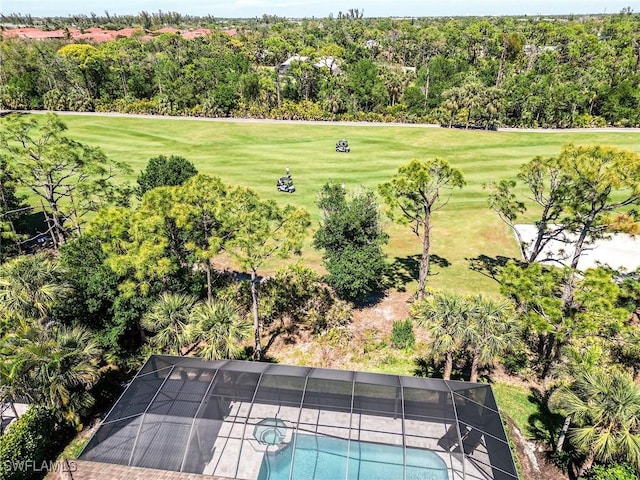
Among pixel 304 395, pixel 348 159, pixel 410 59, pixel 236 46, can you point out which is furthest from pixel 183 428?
pixel 410 59

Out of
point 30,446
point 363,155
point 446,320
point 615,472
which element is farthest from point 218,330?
point 363,155

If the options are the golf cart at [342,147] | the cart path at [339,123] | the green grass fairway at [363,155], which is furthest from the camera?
the cart path at [339,123]

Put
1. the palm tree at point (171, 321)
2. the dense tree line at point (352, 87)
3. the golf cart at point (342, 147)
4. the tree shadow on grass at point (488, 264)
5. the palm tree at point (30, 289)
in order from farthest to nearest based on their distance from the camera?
the dense tree line at point (352, 87) < the golf cart at point (342, 147) < the tree shadow on grass at point (488, 264) < the palm tree at point (171, 321) < the palm tree at point (30, 289)

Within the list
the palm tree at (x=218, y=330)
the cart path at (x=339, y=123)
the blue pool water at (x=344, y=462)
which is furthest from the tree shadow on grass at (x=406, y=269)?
the cart path at (x=339, y=123)

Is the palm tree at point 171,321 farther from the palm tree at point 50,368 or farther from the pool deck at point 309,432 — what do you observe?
the pool deck at point 309,432

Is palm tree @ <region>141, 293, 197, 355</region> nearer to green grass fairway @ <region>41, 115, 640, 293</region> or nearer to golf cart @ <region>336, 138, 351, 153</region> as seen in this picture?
green grass fairway @ <region>41, 115, 640, 293</region>

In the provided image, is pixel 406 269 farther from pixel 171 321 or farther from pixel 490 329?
pixel 171 321
